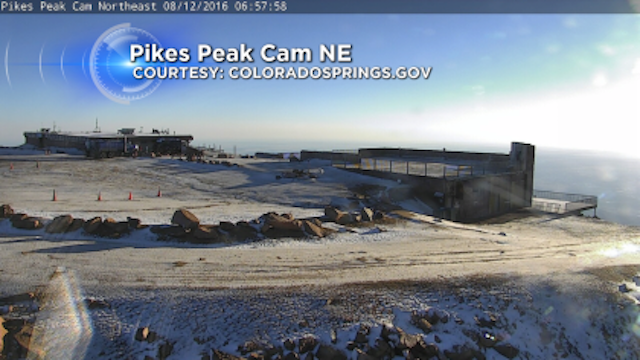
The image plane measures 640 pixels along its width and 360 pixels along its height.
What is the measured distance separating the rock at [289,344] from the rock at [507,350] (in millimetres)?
3633

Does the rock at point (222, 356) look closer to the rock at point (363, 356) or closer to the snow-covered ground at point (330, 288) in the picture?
the snow-covered ground at point (330, 288)

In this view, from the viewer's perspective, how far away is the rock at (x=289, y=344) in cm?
653

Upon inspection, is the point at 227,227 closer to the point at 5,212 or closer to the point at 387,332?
the point at 387,332

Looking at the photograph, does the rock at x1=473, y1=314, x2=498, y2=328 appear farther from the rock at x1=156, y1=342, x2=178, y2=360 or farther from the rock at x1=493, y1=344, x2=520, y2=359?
the rock at x1=156, y1=342, x2=178, y2=360

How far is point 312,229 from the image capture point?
42.6 feet

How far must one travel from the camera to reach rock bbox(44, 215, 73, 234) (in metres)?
12.0

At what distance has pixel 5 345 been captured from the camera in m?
6.13

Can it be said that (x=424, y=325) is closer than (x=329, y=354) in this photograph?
No

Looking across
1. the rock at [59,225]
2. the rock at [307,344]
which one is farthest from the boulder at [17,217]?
the rock at [307,344]

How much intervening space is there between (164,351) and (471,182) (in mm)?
22191

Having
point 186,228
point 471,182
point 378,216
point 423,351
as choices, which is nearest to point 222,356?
point 423,351

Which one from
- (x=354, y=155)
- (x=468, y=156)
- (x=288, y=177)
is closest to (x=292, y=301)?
(x=288, y=177)

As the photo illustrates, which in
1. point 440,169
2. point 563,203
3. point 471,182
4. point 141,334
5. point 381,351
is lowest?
point 563,203

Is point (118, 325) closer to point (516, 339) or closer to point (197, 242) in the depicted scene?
point (197, 242)
